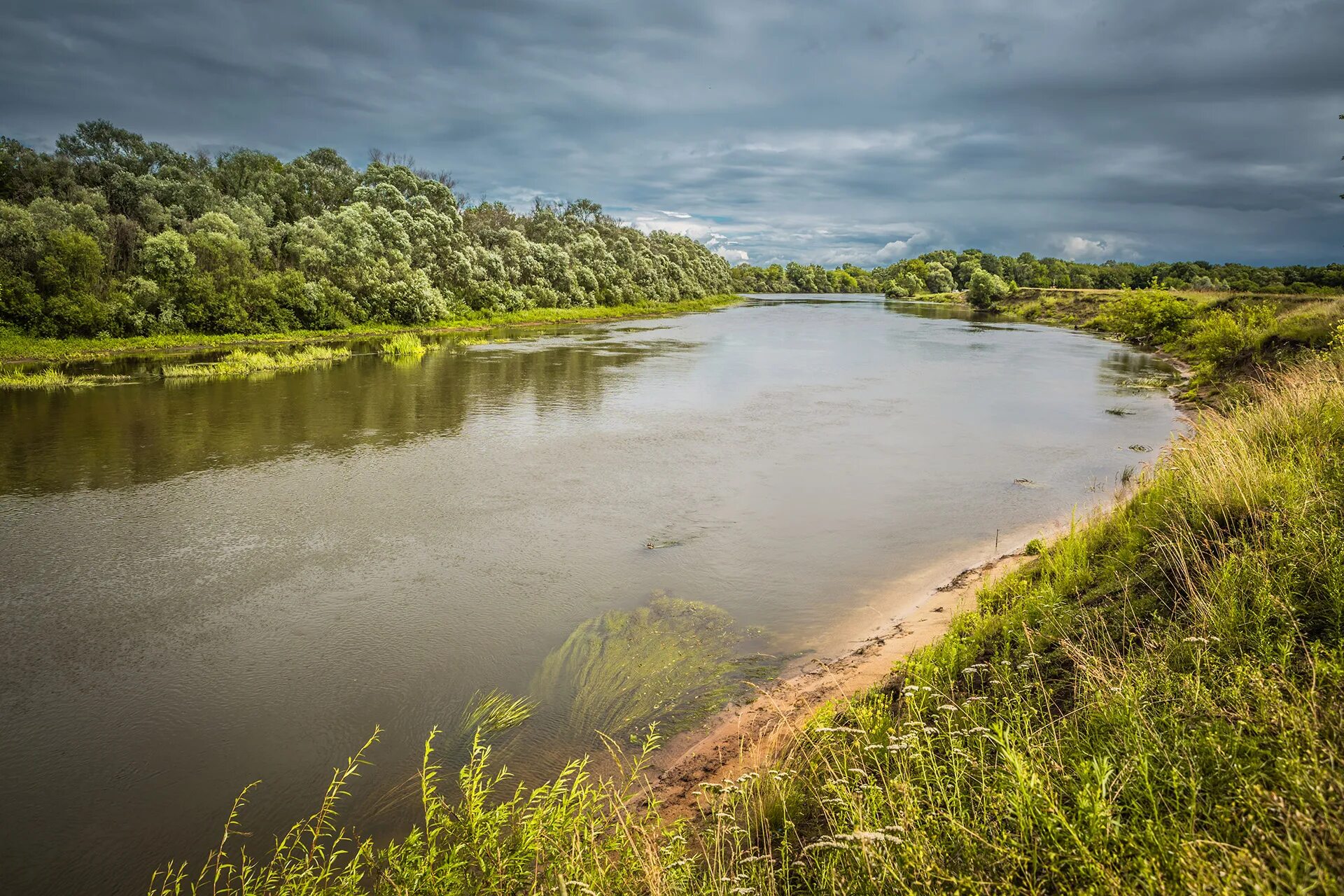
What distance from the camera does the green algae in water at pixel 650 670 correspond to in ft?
24.6

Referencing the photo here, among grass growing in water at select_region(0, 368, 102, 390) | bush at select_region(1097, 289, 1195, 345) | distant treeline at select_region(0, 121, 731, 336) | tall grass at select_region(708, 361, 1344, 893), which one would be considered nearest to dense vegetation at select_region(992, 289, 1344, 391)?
bush at select_region(1097, 289, 1195, 345)

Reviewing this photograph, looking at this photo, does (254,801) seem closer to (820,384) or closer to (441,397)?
(441,397)

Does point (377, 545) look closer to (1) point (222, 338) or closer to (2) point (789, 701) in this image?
(2) point (789, 701)

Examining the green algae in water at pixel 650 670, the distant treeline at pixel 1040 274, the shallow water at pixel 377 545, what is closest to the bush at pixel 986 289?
the distant treeline at pixel 1040 274

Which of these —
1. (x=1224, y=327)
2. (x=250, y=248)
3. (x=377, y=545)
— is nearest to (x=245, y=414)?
(x=377, y=545)

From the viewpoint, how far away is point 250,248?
48.9 m

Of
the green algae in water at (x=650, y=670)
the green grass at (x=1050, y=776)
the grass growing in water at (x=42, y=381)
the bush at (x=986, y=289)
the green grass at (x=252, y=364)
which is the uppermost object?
the bush at (x=986, y=289)

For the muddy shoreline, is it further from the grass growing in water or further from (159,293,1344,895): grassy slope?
the grass growing in water

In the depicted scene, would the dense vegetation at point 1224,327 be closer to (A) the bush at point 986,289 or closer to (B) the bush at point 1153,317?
(B) the bush at point 1153,317

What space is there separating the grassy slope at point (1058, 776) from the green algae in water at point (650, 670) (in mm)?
907

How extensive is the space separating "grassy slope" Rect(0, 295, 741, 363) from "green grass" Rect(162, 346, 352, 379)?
3.85 metres

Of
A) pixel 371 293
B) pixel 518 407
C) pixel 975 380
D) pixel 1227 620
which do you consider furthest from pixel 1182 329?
pixel 371 293

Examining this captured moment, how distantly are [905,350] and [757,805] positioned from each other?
44.6 m

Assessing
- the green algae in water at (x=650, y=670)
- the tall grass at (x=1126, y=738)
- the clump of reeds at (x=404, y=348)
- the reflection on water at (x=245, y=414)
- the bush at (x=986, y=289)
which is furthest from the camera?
the bush at (x=986, y=289)
